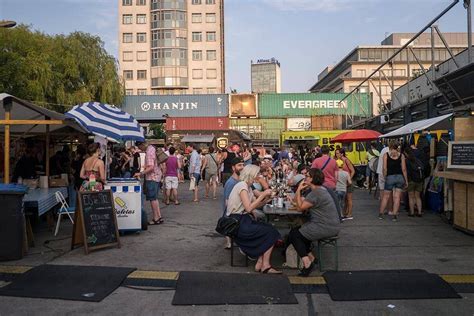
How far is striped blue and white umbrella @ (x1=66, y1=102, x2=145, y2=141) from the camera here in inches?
376

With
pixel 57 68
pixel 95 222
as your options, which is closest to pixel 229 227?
pixel 95 222

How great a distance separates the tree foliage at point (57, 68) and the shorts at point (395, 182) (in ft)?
90.9

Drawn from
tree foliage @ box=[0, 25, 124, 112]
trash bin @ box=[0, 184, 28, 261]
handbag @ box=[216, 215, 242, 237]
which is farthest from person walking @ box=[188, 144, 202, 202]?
tree foliage @ box=[0, 25, 124, 112]

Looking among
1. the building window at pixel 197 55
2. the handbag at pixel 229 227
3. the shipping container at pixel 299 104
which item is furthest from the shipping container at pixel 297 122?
the handbag at pixel 229 227

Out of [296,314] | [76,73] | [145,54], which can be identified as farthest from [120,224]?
[145,54]

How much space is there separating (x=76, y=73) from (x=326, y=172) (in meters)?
33.7

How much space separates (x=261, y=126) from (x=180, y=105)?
1016 cm

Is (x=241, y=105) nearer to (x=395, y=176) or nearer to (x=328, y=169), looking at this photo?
(x=395, y=176)

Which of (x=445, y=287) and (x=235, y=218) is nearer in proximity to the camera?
(x=445, y=287)

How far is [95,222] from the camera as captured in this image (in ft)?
25.4

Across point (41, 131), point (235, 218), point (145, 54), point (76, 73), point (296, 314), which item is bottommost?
point (296, 314)

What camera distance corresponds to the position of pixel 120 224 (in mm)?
9070

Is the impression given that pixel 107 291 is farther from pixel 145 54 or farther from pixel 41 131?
pixel 145 54

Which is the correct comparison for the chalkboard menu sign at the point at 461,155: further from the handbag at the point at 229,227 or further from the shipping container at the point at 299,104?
the shipping container at the point at 299,104
